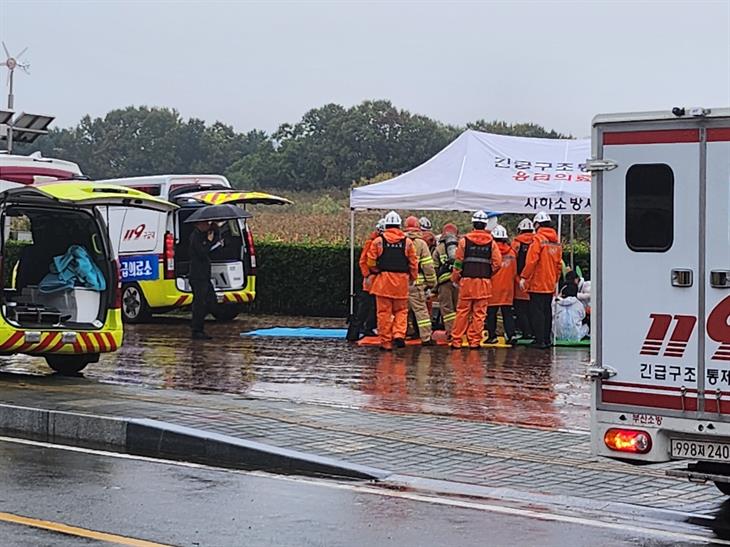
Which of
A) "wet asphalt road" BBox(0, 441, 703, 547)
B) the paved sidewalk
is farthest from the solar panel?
"wet asphalt road" BBox(0, 441, 703, 547)

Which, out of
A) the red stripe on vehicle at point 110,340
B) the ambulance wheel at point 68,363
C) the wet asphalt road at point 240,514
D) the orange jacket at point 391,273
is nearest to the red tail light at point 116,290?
the red stripe on vehicle at point 110,340

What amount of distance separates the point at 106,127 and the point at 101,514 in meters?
57.2

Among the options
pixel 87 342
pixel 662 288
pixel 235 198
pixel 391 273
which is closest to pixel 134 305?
pixel 235 198

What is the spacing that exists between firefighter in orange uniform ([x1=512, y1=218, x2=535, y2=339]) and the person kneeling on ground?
640 mm

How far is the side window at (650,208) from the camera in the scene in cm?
766

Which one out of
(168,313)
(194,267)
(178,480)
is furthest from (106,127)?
(178,480)

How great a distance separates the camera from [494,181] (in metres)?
19.5

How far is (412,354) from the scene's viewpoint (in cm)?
1739

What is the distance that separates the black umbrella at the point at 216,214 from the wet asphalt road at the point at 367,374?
1.84 metres

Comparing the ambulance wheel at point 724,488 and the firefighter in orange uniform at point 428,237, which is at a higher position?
the firefighter in orange uniform at point 428,237

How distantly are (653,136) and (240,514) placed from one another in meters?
3.42

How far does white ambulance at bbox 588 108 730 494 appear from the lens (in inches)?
294

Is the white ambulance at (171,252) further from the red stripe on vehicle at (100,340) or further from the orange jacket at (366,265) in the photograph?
the red stripe on vehicle at (100,340)

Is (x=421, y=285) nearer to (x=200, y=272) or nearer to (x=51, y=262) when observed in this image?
(x=200, y=272)
